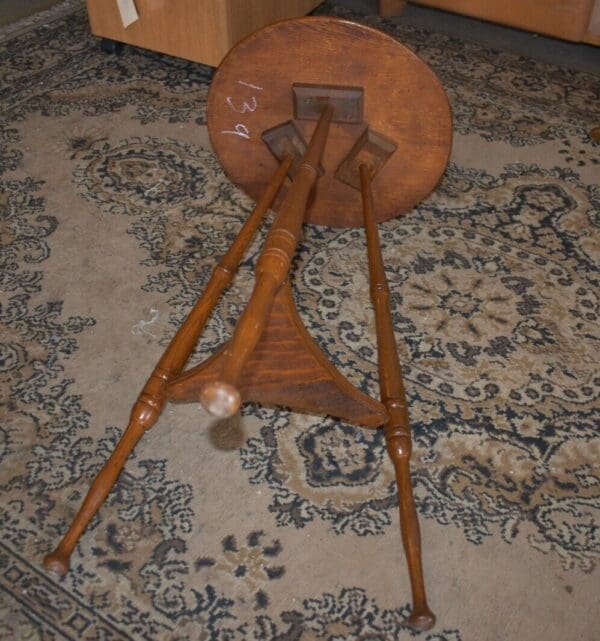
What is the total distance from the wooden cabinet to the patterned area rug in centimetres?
14

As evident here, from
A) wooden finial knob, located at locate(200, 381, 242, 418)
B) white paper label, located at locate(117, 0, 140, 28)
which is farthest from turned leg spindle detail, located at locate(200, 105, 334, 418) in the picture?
white paper label, located at locate(117, 0, 140, 28)

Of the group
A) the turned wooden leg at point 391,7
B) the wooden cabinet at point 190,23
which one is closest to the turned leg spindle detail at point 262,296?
the wooden cabinet at point 190,23

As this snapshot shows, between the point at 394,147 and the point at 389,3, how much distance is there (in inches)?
49.6

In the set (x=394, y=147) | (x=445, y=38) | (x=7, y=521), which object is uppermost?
(x=394, y=147)

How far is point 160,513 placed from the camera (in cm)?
126

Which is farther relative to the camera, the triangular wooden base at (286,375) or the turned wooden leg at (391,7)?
the turned wooden leg at (391,7)

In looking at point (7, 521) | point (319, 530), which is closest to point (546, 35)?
point (319, 530)

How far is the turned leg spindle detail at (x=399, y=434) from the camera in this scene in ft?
3.68

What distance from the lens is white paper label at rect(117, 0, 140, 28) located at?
2.16m

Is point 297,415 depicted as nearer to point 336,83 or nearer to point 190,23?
point 336,83

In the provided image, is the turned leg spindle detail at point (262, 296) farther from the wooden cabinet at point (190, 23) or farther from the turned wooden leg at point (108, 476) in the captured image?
the wooden cabinet at point (190, 23)

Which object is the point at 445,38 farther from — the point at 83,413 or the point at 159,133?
the point at 83,413

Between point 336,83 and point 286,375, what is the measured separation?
1.79 ft

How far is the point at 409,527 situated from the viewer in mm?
1155
